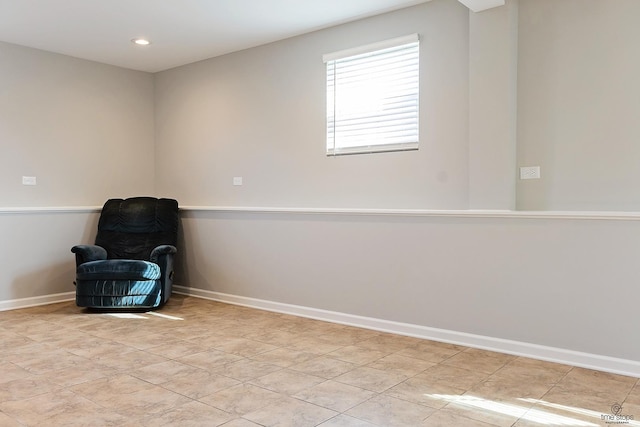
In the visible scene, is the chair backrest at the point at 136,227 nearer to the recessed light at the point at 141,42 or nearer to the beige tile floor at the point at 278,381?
the beige tile floor at the point at 278,381

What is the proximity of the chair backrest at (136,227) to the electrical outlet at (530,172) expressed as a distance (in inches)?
137

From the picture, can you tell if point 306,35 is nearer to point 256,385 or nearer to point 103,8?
point 103,8

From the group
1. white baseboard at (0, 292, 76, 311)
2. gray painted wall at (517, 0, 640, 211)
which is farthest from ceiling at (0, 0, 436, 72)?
white baseboard at (0, 292, 76, 311)

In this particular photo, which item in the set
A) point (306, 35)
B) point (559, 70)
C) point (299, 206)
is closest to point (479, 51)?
point (559, 70)

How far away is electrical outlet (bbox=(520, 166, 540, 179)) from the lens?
3.51 meters

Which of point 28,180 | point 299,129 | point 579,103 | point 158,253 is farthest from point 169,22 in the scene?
point 579,103

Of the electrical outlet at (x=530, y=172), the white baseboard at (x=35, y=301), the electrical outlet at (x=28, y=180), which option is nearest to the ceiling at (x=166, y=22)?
the electrical outlet at (x=28, y=180)

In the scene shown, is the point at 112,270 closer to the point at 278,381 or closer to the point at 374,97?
the point at 278,381

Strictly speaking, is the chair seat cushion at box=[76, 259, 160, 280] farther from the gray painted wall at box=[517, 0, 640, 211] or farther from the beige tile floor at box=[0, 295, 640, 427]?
the gray painted wall at box=[517, 0, 640, 211]

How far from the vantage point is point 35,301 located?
502cm

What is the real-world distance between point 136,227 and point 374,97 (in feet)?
9.22

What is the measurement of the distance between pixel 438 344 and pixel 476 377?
69 centimetres

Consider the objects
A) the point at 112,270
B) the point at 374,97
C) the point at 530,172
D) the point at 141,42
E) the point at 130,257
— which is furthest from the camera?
the point at 130,257

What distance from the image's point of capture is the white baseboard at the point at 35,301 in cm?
482
